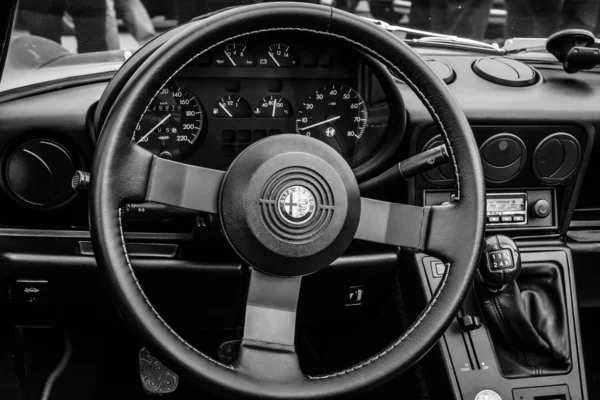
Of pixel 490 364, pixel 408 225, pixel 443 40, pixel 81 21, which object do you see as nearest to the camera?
pixel 408 225

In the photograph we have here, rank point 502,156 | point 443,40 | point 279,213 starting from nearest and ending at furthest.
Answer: point 279,213, point 502,156, point 443,40

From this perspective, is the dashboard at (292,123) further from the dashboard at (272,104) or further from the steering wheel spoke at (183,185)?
the steering wheel spoke at (183,185)

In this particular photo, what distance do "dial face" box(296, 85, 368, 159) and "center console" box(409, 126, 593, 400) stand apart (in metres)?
0.18

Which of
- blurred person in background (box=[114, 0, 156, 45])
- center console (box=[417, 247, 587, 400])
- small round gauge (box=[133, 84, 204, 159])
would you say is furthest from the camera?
blurred person in background (box=[114, 0, 156, 45])

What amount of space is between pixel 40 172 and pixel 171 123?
37 centimetres

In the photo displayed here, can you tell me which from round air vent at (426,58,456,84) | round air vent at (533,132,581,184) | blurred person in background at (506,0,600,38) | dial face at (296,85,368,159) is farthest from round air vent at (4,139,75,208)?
blurred person in background at (506,0,600,38)

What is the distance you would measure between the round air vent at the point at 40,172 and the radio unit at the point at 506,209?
3.97 ft

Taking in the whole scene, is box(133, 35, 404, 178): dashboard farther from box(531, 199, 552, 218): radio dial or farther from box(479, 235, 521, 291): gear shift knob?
box(531, 199, 552, 218): radio dial

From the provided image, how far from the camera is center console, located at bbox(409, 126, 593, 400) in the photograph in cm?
191

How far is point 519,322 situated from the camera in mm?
1940

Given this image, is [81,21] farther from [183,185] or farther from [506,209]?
[506,209]

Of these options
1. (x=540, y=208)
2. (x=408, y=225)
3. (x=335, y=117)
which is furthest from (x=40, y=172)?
(x=540, y=208)

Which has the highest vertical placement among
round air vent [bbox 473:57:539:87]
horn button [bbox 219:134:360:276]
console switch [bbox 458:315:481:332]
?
round air vent [bbox 473:57:539:87]

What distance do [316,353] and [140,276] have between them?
0.71 metres
